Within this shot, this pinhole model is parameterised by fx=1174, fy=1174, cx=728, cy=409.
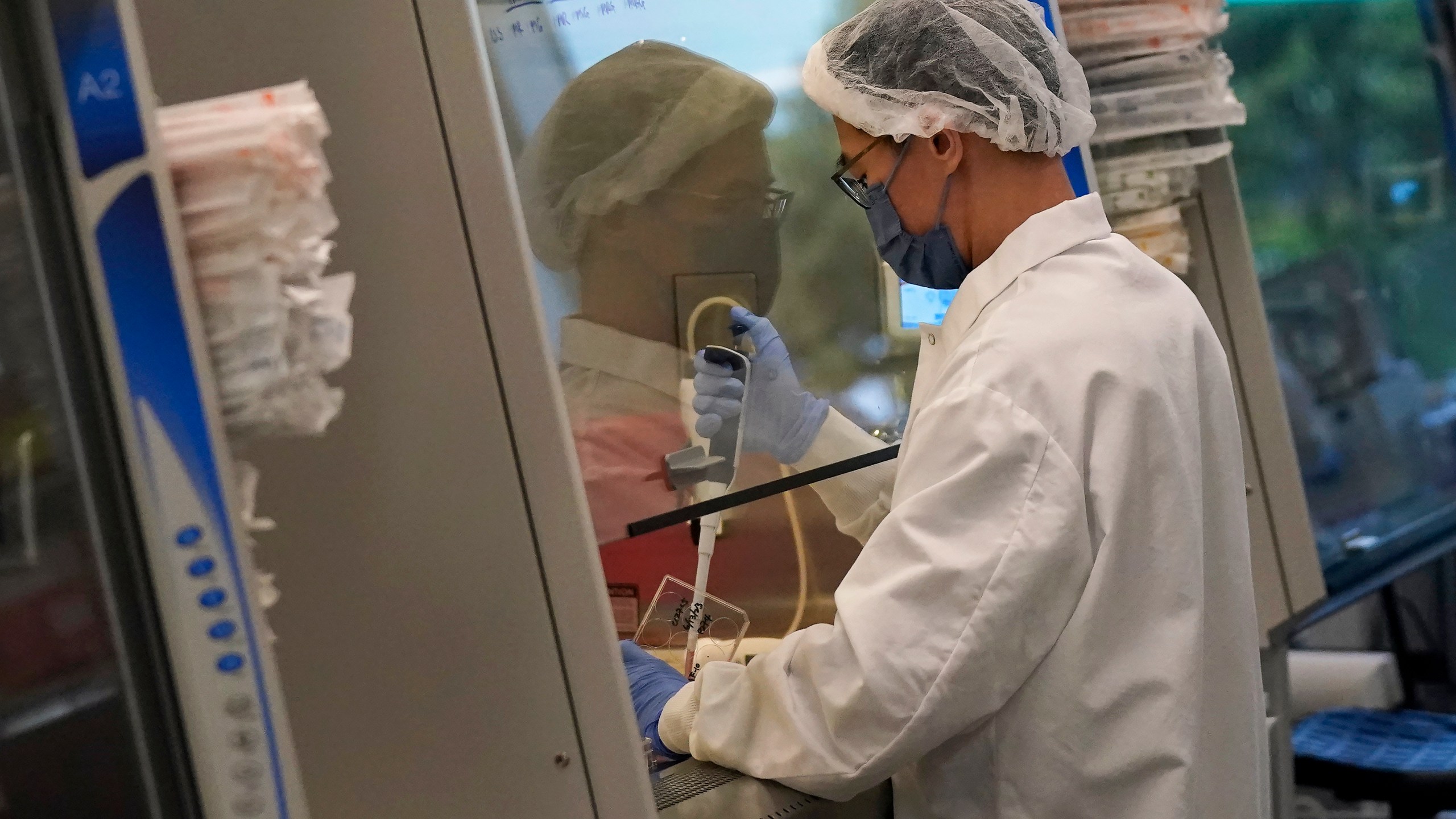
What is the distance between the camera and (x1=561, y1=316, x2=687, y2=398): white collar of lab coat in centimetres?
127

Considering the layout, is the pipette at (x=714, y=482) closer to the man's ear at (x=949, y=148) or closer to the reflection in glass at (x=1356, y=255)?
the man's ear at (x=949, y=148)

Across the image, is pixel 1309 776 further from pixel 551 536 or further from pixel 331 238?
pixel 331 238

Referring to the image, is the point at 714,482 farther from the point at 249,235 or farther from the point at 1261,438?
the point at 1261,438

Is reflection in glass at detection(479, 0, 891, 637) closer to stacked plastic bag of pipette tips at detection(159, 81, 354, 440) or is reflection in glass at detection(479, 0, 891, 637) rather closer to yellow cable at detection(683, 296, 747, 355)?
yellow cable at detection(683, 296, 747, 355)

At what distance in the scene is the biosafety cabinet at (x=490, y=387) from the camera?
60cm

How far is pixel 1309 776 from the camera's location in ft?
7.49

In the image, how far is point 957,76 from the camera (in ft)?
3.92

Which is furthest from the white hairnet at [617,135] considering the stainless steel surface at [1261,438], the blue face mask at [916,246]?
the stainless steel surface at [1261,438]

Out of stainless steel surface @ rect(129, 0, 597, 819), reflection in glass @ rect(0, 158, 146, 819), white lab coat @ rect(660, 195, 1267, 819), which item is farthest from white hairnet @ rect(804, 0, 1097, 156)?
reflection in glass @ rect(0, 158, 146, 819)

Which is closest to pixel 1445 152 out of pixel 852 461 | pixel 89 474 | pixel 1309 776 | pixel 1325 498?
pixel 1325 498

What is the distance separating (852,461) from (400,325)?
78 centimetres

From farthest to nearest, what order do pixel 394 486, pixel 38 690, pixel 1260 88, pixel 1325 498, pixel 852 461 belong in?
pixel 1260 88 → pixel 1325 498 → pixel 852 461 → pixel 394 486 → pixel 38 690

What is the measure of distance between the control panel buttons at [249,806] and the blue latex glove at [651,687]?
65 centimetres

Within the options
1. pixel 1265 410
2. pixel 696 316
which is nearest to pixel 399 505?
pixel 696 316
